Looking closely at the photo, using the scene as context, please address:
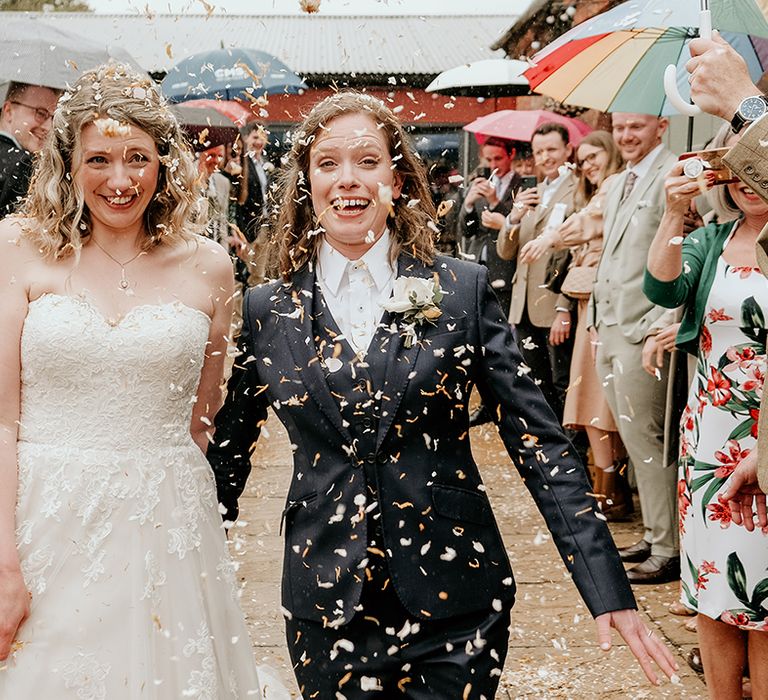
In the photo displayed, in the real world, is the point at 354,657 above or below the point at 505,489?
above

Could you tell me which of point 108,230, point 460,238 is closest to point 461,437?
point 108,230

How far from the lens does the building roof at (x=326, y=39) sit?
76.7ft

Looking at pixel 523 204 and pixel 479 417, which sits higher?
pixel 523 204

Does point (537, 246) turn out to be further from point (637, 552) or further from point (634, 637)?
point (634, 637)

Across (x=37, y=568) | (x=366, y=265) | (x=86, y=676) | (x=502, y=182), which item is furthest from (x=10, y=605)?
(x=502, y=182)

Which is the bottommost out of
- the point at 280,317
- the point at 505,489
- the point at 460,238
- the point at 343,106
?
the point at 505,489

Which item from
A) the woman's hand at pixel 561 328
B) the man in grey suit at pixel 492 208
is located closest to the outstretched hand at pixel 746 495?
the woman's hand at pixel 561 328

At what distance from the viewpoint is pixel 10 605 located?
8.77ft

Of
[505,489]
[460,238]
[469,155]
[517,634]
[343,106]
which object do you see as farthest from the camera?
[469,155]

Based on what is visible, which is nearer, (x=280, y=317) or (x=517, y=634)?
(x=280, y=317)

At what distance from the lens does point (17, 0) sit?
952cm

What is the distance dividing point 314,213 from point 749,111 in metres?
1.06

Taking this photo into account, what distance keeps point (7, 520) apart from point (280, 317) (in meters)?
0.90

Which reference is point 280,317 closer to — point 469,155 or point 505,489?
point 505,489
